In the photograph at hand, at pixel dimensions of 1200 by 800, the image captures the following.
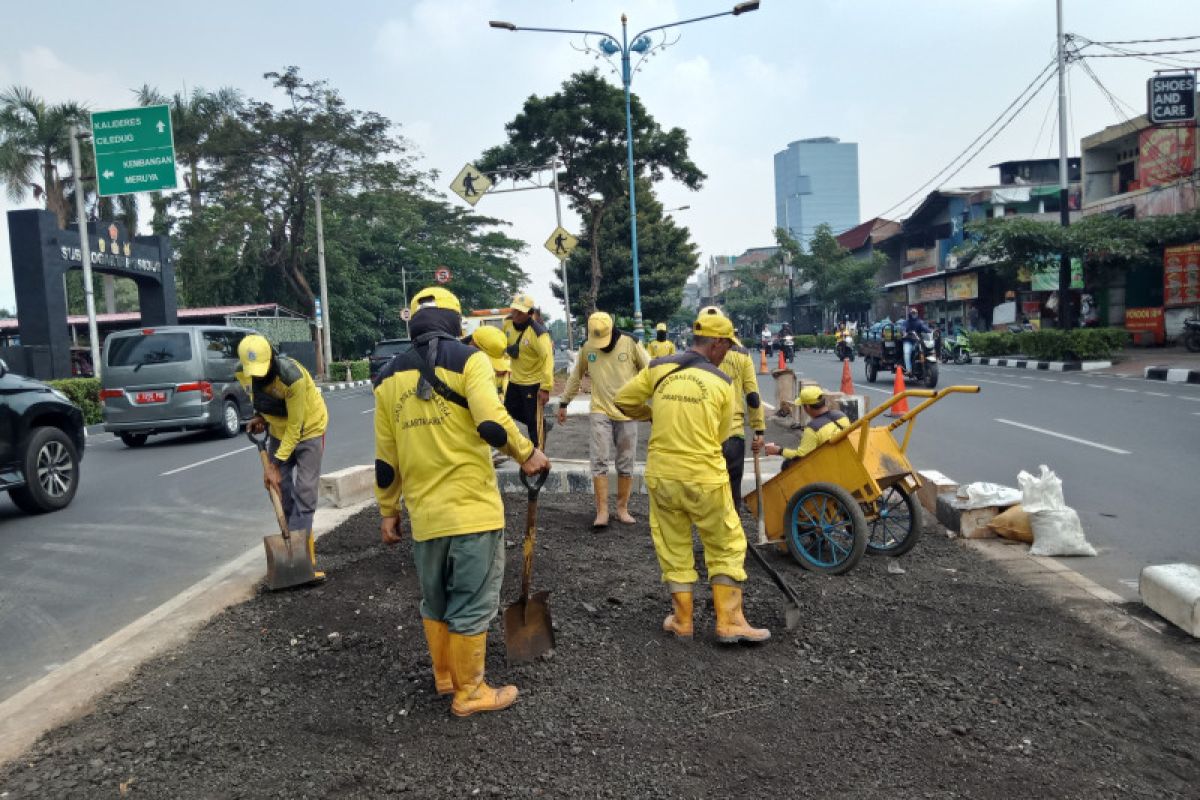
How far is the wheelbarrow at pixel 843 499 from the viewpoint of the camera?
16.8 ft

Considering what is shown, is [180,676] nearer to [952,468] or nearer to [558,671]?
[558,671]

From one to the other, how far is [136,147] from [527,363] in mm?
14821

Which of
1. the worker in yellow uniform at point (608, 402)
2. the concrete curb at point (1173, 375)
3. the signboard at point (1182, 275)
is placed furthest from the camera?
the signboard at point (1182, 275)

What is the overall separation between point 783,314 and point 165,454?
2704 inches

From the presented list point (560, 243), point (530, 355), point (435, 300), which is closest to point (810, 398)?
point (530, 355)

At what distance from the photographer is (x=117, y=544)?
6816mm

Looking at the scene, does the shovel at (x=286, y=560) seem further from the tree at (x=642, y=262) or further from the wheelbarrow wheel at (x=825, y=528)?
the tree at (x=642, y=262)

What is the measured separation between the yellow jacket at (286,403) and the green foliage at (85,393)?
13922 mm

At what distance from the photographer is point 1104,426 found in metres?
11.0

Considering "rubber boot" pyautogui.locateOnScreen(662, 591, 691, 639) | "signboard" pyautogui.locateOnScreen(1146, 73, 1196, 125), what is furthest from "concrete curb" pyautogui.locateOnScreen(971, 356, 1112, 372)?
"rubber boot" pyautogui.locateOnScreen(662, 591, 691, 639)

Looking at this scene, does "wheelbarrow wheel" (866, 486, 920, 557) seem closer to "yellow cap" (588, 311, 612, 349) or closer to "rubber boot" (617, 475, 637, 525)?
"rubber boot" (617, 475, 637, 525)

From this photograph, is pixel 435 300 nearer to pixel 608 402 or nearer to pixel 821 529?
pixel 821 529

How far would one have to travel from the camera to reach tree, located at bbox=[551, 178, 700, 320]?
37.7 m

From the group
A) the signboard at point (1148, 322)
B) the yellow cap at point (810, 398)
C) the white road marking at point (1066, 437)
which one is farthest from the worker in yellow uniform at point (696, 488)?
the signboard at point (1148, 322)
